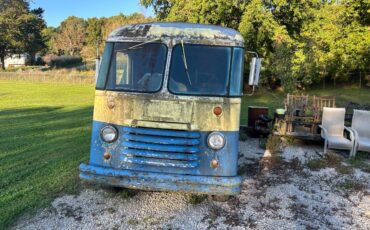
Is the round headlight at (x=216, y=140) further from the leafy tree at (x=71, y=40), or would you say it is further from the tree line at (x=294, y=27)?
the leafy tree at (x=71, y=40)

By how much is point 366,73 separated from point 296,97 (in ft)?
66.8

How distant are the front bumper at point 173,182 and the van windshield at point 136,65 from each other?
119cm

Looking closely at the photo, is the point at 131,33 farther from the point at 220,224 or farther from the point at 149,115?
the point at 220,224

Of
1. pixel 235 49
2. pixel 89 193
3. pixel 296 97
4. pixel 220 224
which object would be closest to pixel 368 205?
pixel 220 224

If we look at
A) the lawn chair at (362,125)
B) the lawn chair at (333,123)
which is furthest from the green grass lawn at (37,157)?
the lawn chair at (362,125)

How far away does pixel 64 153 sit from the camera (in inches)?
294

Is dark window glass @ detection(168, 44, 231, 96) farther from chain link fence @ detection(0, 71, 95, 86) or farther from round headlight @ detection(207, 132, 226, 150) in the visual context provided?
chain link fence @ detection(0, 71, 95, 86)

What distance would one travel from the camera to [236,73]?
477cm

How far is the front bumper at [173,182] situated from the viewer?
14.2 ft

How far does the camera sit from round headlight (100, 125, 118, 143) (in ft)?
15.1

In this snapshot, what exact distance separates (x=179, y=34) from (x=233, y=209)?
8.30 feet

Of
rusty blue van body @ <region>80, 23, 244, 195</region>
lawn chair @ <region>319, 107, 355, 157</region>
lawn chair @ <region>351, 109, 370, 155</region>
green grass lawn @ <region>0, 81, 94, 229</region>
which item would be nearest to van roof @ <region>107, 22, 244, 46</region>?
rusty blue van body @ <region>80, 23, 244, 195</region>

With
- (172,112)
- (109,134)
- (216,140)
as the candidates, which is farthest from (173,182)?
(109,134)

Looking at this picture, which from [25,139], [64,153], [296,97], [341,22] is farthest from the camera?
[341,22]
